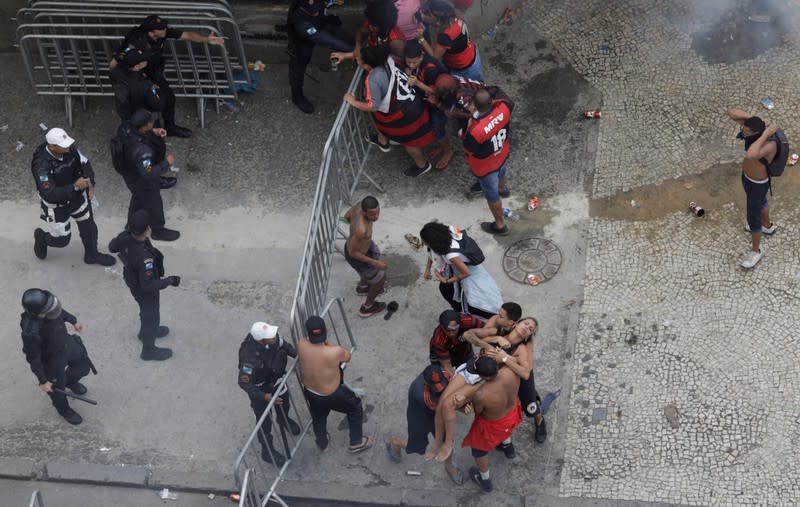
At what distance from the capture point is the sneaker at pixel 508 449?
8.12m

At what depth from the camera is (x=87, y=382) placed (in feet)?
30.0

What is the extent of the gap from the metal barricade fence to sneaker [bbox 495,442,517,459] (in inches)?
64.6

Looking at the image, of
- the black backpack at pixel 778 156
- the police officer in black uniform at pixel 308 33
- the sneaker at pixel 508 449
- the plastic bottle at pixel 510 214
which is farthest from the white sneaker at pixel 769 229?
the police officer in black uniform at pixel 308 33

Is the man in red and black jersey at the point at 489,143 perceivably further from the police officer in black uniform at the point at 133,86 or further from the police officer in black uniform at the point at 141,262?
the police officer in black uniform at the point at 133,86

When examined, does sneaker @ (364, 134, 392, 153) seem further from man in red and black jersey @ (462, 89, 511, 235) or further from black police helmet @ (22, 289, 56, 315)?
black police helmet @ (22, 289, 56, 315)

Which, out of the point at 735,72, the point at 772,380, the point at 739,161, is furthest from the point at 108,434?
the point at 735,72

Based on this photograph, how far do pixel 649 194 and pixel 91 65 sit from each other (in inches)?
247

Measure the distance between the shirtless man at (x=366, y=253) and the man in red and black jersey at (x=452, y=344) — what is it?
1.03 metres

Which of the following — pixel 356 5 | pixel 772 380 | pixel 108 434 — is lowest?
pixel 108 434

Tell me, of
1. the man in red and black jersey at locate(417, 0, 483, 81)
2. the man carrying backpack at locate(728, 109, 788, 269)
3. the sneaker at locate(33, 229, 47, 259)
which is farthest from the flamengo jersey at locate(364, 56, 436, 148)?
the sneaker at locate(33, 229, 47, 259)

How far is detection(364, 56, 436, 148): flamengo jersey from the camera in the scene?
31.2 ft

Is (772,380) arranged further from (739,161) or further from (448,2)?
(448,2)

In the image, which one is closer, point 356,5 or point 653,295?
point 653,295

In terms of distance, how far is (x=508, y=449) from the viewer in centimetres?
816
